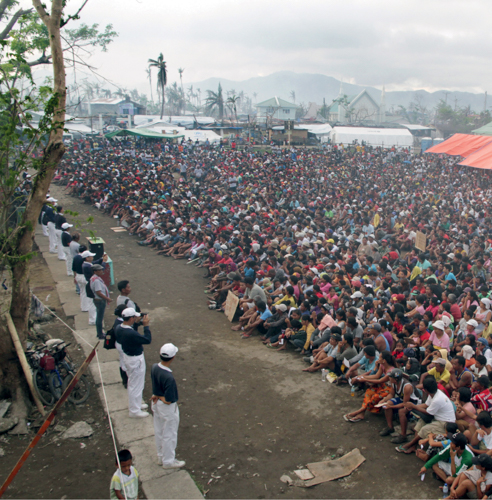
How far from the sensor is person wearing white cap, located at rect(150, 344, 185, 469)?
4973 mm

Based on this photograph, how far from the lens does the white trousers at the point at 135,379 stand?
6051 millimetres

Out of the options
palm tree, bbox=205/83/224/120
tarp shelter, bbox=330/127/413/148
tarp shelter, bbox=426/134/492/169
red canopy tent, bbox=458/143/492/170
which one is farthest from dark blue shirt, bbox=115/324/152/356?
palm tree, bbox=205/83/224/120

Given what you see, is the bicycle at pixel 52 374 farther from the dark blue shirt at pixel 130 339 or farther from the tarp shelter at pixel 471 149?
the tarp shelter at pixel 471 149

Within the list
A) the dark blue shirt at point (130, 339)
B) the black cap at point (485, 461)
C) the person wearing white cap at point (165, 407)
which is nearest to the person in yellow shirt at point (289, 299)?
the dark blue shirt at point (130, 339)

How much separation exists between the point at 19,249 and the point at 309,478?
507 cm

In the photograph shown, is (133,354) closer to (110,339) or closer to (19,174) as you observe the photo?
(110,339)

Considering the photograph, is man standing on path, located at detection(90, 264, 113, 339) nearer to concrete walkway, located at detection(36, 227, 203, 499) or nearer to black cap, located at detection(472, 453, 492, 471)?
concrete walkway, located at detection(36, 227, 203, 499)

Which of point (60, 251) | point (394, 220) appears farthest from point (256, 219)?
point (60, 251)

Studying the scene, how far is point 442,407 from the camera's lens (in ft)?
17.6

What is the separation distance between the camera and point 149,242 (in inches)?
621

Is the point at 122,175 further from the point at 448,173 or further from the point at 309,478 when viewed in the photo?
the point at 309,478

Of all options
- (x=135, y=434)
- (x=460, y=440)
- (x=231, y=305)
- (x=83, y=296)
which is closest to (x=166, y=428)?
(x=135, y=434)

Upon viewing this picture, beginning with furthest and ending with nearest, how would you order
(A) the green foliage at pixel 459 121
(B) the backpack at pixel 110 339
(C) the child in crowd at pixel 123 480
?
(A) the green foliage at pixel 459 121 < (B) the backpack at pixel 110 339 < (C) the child in crowd at pixel 123 480

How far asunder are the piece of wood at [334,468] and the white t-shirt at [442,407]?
3.47ft
